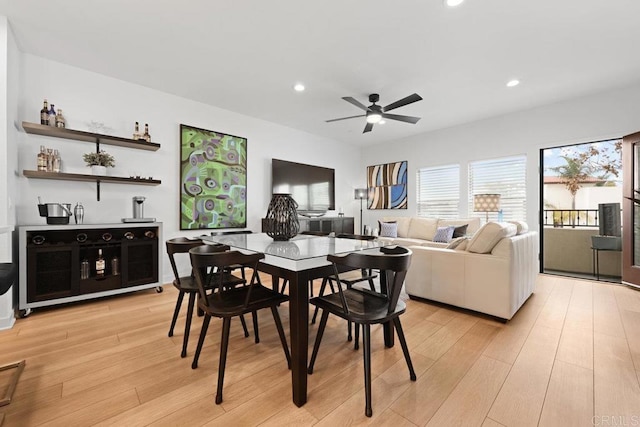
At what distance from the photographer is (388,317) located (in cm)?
143

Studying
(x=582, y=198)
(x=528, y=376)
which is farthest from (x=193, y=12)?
(x=582, y=198)

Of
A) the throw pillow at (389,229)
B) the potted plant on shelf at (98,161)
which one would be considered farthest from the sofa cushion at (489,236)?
the potted plant on shelf at (98,161)

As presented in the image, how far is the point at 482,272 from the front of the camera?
2.54 metres

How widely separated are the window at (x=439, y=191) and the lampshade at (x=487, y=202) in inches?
29.4

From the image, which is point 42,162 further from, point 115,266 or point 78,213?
point 115,266

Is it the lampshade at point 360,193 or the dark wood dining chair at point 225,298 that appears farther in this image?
the lampshade at point 360,193

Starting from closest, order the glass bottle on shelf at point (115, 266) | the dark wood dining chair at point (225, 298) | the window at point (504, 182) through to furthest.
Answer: the dark wood dining chair at point (225, 298) → the glass bottle on shelf at point (115, 266) → the window at point (504, 182)

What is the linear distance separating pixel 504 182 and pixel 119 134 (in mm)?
6144

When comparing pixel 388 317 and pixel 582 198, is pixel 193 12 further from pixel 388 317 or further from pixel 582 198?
pixel 582 198

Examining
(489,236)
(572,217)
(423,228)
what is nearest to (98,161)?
(489,236)

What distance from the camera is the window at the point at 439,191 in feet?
18.0

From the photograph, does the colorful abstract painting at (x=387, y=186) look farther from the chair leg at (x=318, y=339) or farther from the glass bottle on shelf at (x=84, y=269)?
the glass bottle on shelf at (x=84, y=269)

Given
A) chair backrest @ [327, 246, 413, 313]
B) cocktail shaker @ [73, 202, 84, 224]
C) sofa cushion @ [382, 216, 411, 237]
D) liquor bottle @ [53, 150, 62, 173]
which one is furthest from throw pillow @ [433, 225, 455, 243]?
liquor bottle @ [53, 150, 62, 173]

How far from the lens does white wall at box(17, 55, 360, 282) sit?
2906 mm
